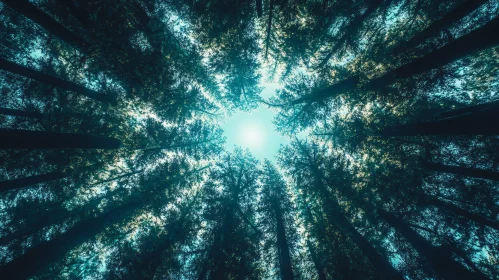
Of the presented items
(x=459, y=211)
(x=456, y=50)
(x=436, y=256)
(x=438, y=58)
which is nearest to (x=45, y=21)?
(x=438, y=58)

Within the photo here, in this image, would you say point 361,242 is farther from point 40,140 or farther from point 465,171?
point 40,140

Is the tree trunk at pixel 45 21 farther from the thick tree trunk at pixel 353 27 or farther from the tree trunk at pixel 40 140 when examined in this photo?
the thick tree trunk at pixel 353 27

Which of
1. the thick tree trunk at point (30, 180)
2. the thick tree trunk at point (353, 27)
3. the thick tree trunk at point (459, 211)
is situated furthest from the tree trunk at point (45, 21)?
the thick tree trunk at point (459, 211)

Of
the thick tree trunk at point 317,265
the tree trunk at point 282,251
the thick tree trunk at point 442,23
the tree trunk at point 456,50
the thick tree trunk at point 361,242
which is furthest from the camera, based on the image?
the thick tree trunk at point 317,265

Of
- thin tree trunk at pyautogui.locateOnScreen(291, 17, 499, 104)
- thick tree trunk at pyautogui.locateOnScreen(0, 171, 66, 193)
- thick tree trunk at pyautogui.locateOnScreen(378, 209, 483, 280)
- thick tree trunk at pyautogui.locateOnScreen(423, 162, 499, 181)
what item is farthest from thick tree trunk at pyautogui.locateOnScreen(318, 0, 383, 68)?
thick tree trunk at pyautogui.locateOnScreen(0, 171, 66, 193)

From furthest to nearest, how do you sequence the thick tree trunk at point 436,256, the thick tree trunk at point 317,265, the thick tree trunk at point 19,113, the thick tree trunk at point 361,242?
the thick tree trunk at point 19,113 < the thick tree trunk at point 317,265 < the thick tree trunk at point 361,242 < the thick tree trunk at point 436,256

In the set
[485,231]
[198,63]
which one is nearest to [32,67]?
[198,63]
